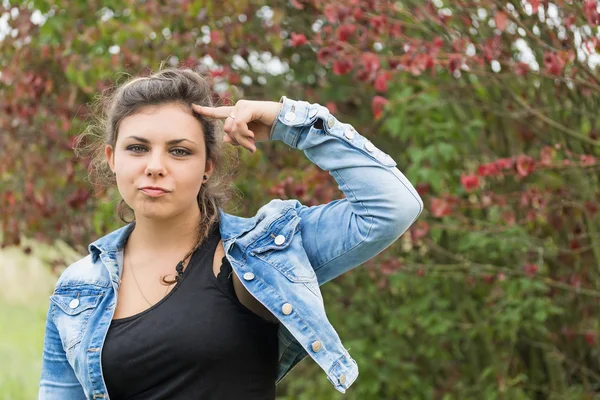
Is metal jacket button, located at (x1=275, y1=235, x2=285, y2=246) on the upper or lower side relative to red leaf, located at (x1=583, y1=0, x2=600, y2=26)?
upper

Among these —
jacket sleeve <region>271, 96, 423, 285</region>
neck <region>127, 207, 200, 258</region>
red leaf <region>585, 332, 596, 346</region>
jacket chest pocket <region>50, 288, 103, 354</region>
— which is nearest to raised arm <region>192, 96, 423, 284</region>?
jacket sleeve <region>271, 96, 423, 285</region>

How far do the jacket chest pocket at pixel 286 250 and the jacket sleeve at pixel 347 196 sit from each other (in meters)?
0.04

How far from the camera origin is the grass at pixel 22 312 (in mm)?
8352

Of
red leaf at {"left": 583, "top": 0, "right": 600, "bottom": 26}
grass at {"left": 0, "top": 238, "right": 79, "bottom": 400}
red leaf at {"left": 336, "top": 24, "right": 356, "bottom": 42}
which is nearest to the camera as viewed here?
red leaf at {"left": 583, "top": 0, "right": 600, "bottom": 26}

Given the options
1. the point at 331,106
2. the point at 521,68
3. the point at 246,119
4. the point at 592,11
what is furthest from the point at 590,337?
the point at 246,119

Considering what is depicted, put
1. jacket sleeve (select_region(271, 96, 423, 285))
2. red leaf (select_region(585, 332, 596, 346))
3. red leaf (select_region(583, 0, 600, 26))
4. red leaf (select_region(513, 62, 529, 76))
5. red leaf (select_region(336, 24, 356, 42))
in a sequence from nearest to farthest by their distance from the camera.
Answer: jacket sleeve (select_region(271, 96, 423, 285)) → red leaf (select_region(583, 0, 600, 26)) → red leaf (select_region(513, 62, 529, 76)) → red leaf (select_region(336, 24, 356, 42)) → red leaf (select_region(585, 332, 596, 346))

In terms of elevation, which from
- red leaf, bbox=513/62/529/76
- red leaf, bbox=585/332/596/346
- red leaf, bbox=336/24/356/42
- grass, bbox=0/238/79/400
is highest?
red leaf, bbox=336/24/356/42

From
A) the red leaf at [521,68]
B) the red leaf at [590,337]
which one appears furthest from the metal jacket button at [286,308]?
the red leaf at [590,337]

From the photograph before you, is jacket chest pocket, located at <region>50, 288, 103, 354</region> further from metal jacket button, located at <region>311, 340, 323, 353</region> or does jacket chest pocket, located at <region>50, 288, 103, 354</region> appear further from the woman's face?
metal jacket button, located at <region>311, 340, 323, 353</region>

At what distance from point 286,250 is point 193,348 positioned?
12.9 inches

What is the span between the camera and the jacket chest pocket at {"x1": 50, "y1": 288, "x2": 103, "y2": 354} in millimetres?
2377

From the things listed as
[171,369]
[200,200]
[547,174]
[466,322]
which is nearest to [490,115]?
[547,174]

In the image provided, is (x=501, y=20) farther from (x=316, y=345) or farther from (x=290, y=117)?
(x=316, y=345)

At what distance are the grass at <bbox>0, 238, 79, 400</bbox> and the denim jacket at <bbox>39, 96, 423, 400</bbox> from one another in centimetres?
581
